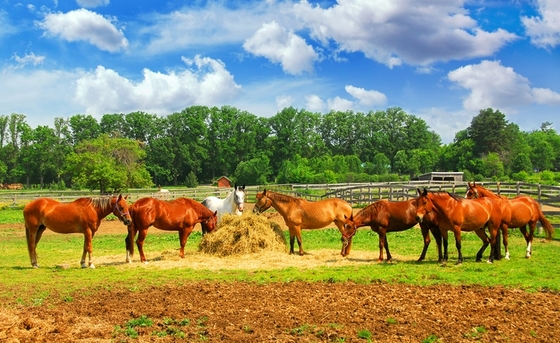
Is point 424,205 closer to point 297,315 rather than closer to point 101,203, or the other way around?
point 297,315

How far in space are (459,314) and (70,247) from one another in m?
14.1

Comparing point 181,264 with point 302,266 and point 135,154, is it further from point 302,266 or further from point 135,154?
point 135,154

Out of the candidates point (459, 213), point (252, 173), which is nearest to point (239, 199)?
point (459, 213)

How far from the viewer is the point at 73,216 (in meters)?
11.8

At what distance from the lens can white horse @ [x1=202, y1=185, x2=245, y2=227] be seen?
1512 centimetres

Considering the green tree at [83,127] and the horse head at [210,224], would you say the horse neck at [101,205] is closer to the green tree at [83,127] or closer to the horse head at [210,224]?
the horse head at [210,224]

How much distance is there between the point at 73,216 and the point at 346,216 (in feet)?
24.0

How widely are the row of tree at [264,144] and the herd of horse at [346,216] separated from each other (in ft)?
179

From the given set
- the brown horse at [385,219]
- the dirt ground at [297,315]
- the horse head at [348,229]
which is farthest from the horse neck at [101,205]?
the brown horse at [385,219]

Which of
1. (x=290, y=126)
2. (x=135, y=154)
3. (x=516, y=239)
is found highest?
(x=290, y=126)

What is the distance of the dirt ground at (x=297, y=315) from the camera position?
623 centimetres

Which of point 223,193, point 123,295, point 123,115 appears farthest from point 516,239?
point 123,115

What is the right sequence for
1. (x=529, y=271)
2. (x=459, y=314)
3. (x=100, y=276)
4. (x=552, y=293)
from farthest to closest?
(x=100, y=276) → (x=529, y=271) → (x=552, y=293) → (x=459, y=314)

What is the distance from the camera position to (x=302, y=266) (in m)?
11.3
